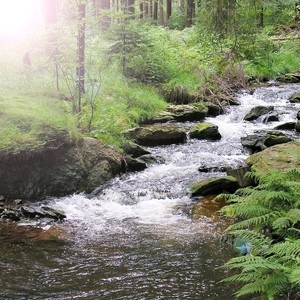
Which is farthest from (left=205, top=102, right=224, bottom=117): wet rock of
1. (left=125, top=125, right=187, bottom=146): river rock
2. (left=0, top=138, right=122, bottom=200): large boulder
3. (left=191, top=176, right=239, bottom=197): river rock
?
(left=191, top=176, right=239, bottom=197): river rock

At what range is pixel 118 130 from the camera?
435 inches

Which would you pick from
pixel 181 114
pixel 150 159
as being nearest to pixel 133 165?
pixel 150 159

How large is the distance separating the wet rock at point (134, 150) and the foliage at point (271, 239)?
502 centimetres

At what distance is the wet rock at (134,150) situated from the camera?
34.9 feet

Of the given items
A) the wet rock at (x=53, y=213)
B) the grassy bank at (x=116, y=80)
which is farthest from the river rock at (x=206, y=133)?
the wet rock at (x=53, y=213)

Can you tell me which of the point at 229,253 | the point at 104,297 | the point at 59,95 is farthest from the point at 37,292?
the point at 59,95

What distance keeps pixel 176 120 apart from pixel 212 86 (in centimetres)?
342

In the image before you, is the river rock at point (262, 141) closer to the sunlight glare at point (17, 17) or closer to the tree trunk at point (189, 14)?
the sunlight glare at point (17, 17)

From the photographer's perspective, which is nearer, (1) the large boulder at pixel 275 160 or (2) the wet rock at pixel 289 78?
(1) the large boulder at pixel 275 160

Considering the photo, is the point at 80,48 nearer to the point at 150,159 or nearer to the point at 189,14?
the point at 150,159

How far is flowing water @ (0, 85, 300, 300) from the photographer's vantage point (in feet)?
15.3

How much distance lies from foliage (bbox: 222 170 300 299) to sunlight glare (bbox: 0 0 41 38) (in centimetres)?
1678

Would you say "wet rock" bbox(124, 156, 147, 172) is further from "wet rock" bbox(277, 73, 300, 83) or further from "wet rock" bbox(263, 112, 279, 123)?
"wet rock" bbox(277, 73, 300, 83)

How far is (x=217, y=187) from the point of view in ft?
27.2
